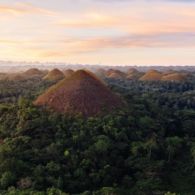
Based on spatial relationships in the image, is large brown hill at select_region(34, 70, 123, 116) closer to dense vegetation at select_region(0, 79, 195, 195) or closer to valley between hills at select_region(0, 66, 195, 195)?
valley between hills at select_region(0, 66, 195, 195)

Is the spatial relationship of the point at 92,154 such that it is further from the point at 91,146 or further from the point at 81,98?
the point at 81,98

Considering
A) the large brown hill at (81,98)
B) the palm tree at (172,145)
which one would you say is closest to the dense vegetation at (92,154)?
the palm tree at (172,145)

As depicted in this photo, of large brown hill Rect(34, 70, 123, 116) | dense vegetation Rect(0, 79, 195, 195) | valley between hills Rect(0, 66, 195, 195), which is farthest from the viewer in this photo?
large brown hill Rect(34, 70, 123, 116)

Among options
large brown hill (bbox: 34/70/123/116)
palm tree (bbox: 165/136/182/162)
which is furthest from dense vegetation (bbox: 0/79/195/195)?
large brown hill (bbox: 34/70/123/116)

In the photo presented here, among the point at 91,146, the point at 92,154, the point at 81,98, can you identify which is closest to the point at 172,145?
Answer: the point at 91,146

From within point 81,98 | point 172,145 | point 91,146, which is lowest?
point 172,145

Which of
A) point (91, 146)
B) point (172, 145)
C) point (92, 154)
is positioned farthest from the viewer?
point (172, 145)

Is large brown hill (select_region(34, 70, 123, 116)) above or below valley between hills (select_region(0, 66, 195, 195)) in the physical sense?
above

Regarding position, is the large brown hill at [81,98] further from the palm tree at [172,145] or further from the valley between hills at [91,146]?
the palm tree at [172,145]
